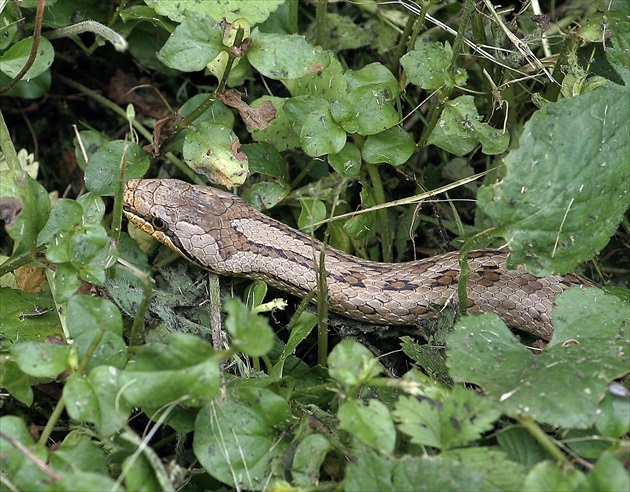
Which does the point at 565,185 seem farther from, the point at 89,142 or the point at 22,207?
the point at 89,142

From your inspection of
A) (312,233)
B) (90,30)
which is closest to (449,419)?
(312,233)

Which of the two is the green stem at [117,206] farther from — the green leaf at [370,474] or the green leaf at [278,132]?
the green leaf at [370,474]

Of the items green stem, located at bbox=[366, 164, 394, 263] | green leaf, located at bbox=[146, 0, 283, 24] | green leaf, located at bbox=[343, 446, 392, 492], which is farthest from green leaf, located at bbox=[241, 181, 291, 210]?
green leaf, located at bbox=[343, 446, 392, 492]

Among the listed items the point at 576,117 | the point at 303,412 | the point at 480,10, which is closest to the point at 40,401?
the point at 303,412

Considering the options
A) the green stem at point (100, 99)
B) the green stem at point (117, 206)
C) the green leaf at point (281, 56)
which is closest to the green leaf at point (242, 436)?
the green stem at point (117, 206)

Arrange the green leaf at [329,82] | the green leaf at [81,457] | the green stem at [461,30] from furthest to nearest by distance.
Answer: the green leaf at [329,82] → the green stem at [461,30] → the green leaf at [81,457]

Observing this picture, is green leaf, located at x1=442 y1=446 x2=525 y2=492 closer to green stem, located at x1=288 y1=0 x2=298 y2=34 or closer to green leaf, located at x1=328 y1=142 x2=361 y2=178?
green leaf, located at x1=328 y1=142 x2=361 y2=178

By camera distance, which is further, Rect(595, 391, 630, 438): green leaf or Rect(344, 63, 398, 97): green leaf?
Rect(344, 63, 398, 97): green leaf
